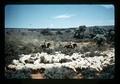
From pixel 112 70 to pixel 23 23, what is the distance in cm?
83

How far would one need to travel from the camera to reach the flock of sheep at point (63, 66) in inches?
81.9

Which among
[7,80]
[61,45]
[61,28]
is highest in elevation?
[61,28]

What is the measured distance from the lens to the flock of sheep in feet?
6.82

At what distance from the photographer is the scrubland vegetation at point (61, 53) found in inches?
82.0

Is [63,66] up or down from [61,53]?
down

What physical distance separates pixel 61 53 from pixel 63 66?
11cm

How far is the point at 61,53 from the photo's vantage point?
210 cm

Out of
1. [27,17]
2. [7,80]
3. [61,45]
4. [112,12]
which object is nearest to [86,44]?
[61,45]

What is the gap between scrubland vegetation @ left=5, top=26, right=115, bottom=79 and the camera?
208 cm

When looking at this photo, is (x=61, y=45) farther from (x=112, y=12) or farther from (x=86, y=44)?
(x=112, y=12)

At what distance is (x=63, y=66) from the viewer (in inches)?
82.3

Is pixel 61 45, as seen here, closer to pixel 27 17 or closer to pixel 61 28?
pixel 61 28

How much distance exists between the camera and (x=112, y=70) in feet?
6.82

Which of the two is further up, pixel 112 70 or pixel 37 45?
pixel 37 45
